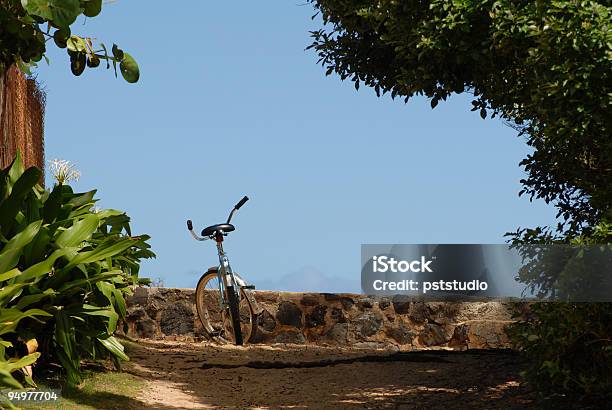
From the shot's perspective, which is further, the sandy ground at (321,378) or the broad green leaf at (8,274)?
the sandy ground at (321,378)

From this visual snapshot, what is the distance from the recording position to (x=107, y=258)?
7.91m

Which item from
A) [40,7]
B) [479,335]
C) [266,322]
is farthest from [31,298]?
[479,335]

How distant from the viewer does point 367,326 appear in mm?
12102

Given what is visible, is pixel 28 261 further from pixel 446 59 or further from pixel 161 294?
pixel 161 294

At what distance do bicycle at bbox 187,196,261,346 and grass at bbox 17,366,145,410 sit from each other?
2.64m

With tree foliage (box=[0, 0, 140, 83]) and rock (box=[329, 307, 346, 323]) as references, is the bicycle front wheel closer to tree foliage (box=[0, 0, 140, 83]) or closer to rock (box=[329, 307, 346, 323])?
rock (box=[329, 307, 346, 323])

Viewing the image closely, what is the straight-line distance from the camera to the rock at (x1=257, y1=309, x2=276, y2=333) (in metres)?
12.2

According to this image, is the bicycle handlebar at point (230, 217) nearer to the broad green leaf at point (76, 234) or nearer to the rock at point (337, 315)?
the rock at point (337, 315)

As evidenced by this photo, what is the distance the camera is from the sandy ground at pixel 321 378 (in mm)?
8102

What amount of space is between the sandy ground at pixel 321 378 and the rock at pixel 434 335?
4.12ft

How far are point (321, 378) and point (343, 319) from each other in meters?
2.84

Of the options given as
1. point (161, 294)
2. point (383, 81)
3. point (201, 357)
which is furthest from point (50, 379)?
point (161, 294)

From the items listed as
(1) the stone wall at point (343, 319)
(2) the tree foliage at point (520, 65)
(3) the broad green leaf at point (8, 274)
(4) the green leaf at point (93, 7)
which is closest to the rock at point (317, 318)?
(1) the stone wall at point (343, 319)

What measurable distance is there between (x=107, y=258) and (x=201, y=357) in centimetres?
293
